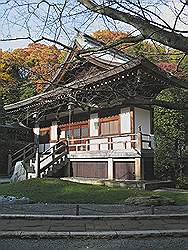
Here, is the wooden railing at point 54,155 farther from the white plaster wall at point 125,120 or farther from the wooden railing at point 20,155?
the wooden railing at point 20,155

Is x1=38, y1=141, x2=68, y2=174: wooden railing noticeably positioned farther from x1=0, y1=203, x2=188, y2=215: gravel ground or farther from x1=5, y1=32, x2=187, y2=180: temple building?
x1=0, y1=203, x2=188, y2=215: gravel ground

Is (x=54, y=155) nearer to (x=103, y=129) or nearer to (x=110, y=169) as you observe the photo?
(x=103, y=129)

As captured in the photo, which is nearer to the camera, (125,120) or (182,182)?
(182,182)

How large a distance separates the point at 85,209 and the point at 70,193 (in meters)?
3.32

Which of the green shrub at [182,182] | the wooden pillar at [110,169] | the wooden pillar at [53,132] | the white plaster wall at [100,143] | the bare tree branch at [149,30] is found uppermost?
the bare tree branch at [149,30]

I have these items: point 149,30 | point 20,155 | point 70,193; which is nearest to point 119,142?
point 70,193

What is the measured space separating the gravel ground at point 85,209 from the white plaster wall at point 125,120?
7503mm

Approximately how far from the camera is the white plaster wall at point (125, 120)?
17.5 metres

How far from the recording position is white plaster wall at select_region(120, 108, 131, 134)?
17.5m

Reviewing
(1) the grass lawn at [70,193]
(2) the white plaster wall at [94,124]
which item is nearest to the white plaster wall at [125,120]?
(2) the white plaster wall at [94,124]

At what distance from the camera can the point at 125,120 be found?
17.7m

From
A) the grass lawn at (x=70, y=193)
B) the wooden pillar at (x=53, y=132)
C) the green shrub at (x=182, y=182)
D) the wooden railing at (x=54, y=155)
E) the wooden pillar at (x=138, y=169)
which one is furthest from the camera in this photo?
the wooden pillar at (x=53, y=132)

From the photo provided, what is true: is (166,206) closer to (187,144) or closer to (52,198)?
(52,198)

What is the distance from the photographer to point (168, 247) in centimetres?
635
